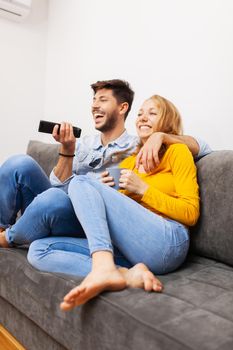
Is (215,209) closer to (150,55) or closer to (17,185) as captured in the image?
(17,185)

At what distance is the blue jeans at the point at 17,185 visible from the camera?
130 cm

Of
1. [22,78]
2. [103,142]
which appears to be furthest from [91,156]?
[22,78]

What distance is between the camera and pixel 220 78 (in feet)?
5.14

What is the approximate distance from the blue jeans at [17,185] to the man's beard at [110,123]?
0.43 meters

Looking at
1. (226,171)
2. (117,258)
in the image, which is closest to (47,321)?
(117,258)

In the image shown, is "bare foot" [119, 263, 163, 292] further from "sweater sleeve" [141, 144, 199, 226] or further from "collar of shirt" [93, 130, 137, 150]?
"collar of shirt" [93, 130, 137, 150]

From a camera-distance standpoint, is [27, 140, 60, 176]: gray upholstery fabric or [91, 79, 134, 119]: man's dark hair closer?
[91, 79, 134, 119]: man's dark hair

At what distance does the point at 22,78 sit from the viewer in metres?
2.63

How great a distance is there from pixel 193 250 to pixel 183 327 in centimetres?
62

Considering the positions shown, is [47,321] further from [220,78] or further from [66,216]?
[220,78]

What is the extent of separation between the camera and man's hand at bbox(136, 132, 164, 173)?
1193 millimetres

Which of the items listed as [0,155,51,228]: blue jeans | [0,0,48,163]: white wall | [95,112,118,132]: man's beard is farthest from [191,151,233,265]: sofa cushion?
[0,0,48,163]: white wall

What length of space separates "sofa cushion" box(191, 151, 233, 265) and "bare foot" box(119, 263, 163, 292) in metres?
0.37

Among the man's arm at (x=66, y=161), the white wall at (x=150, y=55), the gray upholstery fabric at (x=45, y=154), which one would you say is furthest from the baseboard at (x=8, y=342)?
the white wall at (x=150, y=55)
